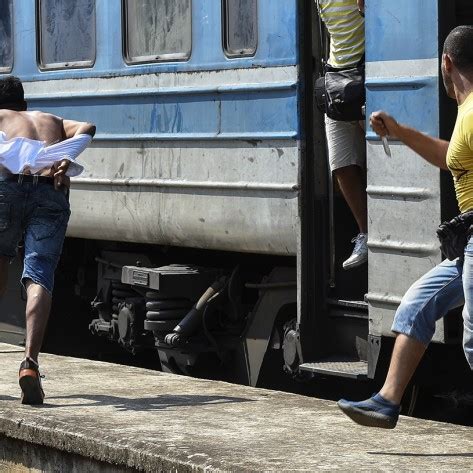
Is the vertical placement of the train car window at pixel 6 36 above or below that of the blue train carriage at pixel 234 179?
above

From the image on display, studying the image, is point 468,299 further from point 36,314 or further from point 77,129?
point 77,129

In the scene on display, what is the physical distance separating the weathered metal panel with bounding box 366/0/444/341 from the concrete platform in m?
0.65

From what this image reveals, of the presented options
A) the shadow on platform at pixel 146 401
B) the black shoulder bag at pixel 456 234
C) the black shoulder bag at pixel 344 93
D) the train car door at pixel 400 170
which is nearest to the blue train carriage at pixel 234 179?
the train car door at pixel 400 170

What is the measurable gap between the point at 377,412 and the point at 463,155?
0.97 m

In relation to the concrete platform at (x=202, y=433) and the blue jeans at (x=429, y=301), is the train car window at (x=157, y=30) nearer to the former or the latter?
the concrete platform at (x=202, y=433)

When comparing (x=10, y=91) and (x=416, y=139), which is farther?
(x=10, y=91)

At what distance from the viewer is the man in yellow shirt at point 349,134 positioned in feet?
23.2

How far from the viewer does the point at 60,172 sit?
692cm

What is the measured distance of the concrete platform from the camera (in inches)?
213

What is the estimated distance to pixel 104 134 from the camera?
340 inches

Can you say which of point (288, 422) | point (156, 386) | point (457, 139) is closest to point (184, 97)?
point (156, 386)

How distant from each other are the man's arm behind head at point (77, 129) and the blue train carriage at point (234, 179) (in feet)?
2.90

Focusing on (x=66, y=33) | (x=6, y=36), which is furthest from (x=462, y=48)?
(x=6, y=36)

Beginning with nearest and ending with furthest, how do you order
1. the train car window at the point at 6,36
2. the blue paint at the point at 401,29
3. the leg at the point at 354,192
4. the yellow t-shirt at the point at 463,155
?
the yellow t-shirt at the point at 463,155 < the blue paint at the point at 401,29 < the leg at the point at 354,192 < the train car window at the point at 6,36
